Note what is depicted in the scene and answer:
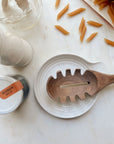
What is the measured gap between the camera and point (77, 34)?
0.61 m

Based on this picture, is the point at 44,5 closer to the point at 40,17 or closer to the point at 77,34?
the point at 40,17

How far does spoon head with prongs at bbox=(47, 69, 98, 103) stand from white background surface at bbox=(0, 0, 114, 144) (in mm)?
66

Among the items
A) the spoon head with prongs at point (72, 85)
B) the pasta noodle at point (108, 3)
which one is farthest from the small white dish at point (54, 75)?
the pasta noodle at point (108, 3)

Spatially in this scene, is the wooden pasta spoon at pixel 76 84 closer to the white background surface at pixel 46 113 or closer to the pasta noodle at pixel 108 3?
the white background surface at pixel 46 113

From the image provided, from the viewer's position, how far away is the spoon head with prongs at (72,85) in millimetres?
565

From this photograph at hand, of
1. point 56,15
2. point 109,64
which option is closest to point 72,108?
point 109,64

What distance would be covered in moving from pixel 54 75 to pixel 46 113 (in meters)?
0.15

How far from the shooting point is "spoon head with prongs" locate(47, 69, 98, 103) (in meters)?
0.57

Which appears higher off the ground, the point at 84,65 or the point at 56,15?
the point at 56,15

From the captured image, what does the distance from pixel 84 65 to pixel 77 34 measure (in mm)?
123

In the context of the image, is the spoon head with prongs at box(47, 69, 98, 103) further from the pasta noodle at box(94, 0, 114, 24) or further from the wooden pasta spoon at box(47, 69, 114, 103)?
the pasta noodle at box(94, 0, 114, 24)

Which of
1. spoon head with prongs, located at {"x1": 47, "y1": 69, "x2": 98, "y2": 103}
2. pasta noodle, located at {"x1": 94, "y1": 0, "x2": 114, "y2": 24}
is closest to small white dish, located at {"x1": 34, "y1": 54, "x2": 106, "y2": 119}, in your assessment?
spoon head with prongs, located at {"x1": 47, "y1": 69, "x2": 98, "y2": 103}

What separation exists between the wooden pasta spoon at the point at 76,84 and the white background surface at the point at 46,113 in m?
0.05

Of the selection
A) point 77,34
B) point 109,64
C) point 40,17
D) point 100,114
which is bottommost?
point 100,114
